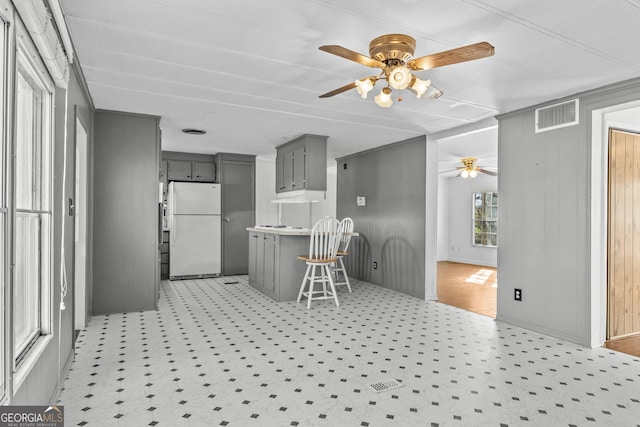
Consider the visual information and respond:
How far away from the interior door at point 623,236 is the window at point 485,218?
5.17 m

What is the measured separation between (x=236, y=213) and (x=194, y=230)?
2.83ft

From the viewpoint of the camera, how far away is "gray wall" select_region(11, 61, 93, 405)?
1.95m

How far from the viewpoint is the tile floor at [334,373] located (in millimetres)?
2236

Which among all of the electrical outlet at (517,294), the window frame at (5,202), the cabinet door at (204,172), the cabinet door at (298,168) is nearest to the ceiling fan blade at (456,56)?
the window frame at (5,202)

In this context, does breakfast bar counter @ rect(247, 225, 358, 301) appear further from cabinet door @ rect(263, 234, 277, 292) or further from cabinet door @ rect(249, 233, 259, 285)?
cabinet door @ rect(249, 233, 259, 285)

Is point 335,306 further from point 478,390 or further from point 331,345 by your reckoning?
point 478,390

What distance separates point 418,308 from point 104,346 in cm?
344

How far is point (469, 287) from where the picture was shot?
21.0ft

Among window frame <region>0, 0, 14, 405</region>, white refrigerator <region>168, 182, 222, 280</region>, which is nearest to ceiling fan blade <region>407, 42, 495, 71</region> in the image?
window frame <region>0, 0, 14, 405</region>

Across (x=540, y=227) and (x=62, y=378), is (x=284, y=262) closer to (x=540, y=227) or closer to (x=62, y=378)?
(x=62, y=378)

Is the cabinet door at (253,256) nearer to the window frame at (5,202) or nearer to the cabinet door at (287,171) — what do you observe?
the cabinet door at (287,171)

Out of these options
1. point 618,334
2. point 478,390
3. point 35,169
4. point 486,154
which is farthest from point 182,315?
point 486,154

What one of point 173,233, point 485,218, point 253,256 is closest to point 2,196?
point 253,256

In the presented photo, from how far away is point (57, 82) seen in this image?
7.36 ft
